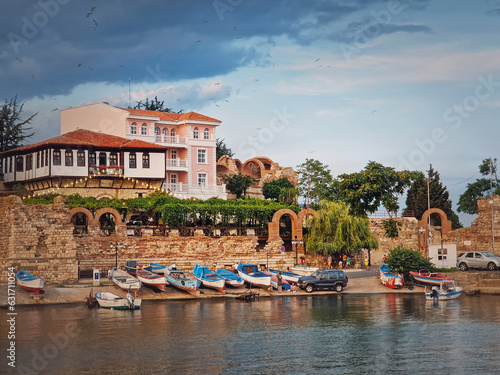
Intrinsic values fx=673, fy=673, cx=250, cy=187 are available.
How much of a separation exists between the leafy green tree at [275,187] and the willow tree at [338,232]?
1783 cm

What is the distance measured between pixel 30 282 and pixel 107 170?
22.9 m

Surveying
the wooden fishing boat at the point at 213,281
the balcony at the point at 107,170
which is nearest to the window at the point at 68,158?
the balcony at the point at 107,170

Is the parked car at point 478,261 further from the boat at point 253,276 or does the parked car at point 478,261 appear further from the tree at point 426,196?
the tree at point 426,196

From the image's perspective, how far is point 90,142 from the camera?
2271 inches

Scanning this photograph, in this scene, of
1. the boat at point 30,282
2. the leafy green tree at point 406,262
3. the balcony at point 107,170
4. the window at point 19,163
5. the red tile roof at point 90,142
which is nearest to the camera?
the boat at point 30,282

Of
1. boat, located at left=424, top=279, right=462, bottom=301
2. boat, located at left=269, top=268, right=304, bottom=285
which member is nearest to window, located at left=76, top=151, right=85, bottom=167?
boat, located at left=269, top=268, right=304, bottom=285

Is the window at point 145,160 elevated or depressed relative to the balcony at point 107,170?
elevated

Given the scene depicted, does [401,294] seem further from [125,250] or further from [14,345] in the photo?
[14,345]

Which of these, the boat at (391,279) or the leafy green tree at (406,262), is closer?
the boat at (391,279)

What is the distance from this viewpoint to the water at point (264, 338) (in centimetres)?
2264

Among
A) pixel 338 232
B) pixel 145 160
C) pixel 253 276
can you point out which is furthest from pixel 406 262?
pixel 145 160

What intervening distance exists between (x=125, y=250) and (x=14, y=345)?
2020 cm

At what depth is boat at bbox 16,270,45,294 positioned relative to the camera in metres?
35.5

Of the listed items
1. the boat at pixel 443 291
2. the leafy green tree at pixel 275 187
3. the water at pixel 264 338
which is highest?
the leafy green tree at pixel 275 187
